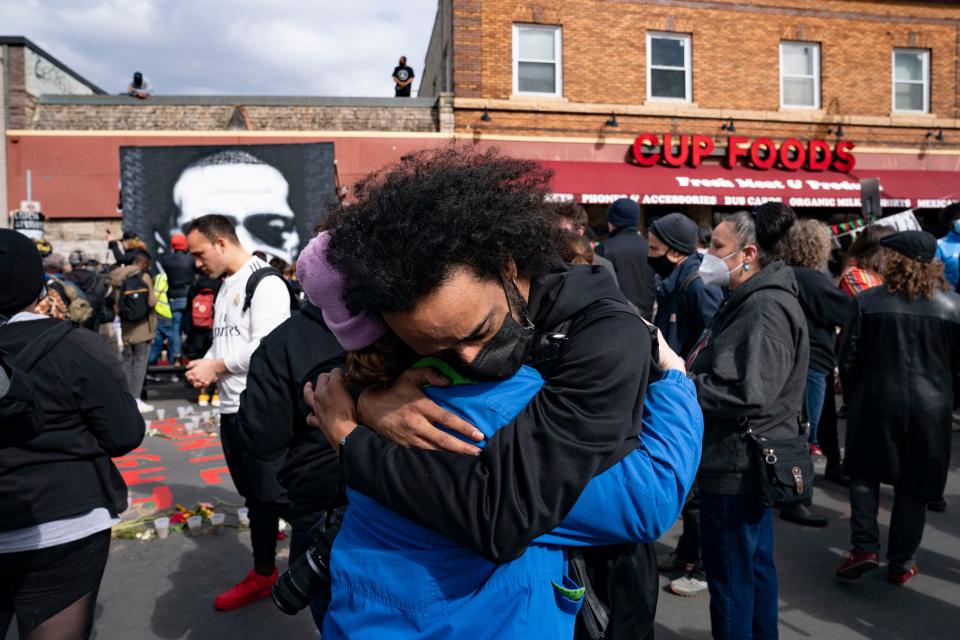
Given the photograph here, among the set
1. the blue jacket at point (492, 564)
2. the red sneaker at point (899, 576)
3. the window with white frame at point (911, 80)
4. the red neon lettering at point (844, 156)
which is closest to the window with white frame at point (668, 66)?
the red neon lettering at point (844, 156)

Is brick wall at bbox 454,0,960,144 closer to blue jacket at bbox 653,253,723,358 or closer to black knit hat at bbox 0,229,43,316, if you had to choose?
blue jacket at bbox 653,253,723,358

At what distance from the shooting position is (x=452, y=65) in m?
14.9

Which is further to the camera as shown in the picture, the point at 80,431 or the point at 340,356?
the point at 80,431

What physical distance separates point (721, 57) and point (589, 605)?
16.6m

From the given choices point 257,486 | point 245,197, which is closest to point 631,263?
point 257,486

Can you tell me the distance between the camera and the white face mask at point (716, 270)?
3170 millimetres

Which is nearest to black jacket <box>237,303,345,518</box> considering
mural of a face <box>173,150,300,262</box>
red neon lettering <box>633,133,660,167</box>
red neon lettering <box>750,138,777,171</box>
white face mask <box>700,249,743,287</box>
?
white face mask <box>700,249,743,287</box>

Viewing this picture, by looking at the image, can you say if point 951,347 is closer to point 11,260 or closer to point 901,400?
point 901,400

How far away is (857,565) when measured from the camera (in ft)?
12.6

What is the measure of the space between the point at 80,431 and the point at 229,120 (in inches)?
556

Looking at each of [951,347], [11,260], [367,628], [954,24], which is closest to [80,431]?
[11,260]

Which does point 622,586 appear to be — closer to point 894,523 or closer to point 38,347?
point 38,347

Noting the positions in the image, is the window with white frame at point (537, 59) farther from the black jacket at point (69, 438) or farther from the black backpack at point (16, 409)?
the black backpack at point (16, 409)

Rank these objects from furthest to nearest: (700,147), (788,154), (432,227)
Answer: (788,154)
(700,147)
(432,227)
